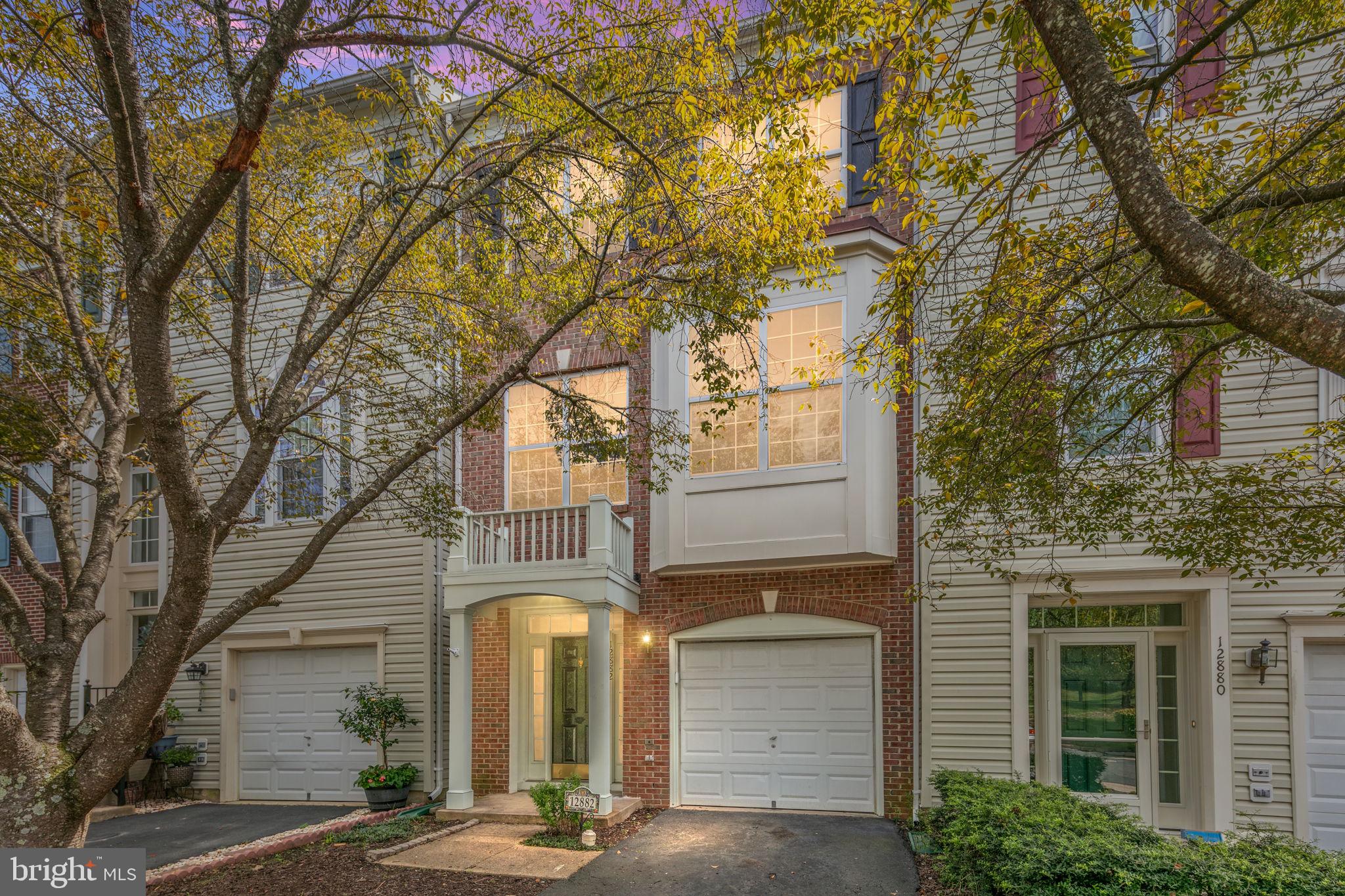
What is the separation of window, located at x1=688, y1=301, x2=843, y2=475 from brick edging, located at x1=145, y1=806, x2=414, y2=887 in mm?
6117

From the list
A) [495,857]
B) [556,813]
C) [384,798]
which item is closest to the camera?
[495,857]

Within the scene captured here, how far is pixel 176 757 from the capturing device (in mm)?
11688

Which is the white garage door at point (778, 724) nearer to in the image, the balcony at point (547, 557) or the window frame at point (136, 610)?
the balcony at point (547, 557)

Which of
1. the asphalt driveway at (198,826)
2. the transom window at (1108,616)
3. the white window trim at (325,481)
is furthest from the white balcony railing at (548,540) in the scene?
the transom window at (1108,616)

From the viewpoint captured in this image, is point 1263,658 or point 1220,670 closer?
point 1263,658

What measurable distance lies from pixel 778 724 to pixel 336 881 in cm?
518

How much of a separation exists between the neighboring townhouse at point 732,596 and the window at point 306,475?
2.71 m

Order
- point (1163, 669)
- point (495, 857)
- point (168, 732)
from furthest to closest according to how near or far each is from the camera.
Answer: point (168, 732), point (1163, 669), point (495, 857)

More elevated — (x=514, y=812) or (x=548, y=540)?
(x=548, y=540)

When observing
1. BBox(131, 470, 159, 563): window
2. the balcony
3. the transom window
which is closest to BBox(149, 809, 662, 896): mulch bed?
the balcony

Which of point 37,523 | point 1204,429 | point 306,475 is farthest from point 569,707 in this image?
point 37,523

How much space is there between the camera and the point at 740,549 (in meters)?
9.29

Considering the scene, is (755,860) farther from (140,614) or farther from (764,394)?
(140,614)

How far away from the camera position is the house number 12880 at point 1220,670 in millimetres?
7871
